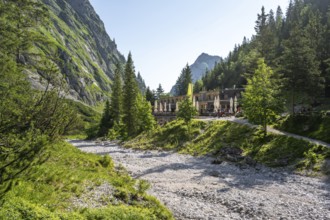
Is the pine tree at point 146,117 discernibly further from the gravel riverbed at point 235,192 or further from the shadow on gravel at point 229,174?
the gravel riverbed at point 235,192

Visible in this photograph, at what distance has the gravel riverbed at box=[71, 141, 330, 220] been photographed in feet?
54.5

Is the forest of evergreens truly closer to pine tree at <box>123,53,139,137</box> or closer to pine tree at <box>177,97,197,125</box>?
pine tree at <box>177,97,197,125</box>

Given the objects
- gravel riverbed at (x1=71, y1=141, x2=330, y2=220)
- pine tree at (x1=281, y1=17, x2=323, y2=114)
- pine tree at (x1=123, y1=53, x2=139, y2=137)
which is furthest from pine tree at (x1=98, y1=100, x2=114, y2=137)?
pine tree at (x1=281, y1=17, x2=323, y2=114)

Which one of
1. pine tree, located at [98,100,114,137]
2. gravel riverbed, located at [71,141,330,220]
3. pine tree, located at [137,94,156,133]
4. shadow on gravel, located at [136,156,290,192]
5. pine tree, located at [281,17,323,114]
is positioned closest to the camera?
gravel riverbed, located at [71,141,330,220]

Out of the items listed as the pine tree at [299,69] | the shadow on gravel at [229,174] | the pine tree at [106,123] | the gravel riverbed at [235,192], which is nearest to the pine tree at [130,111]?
→ the pine tree at [106,123]

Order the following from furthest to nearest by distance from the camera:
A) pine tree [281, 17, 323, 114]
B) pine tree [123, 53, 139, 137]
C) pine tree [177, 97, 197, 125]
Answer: pine tree [123, 53, 139, 137] → pine tree [177, 97, 197, 125] → pine tree [281, 17, 323, 114]

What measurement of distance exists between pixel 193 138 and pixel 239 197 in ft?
91.5

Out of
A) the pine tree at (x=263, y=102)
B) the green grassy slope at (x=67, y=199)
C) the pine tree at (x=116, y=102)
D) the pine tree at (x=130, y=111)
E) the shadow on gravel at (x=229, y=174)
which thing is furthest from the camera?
the pine tree at (x=116, y=102)

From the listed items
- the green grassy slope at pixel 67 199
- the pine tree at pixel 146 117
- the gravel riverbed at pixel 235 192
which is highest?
the pine tree at pixel 146 117

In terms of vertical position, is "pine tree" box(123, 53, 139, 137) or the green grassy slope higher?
"pine tree" box(123, 53, 139, 137)

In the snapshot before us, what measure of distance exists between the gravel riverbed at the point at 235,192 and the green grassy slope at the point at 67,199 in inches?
118

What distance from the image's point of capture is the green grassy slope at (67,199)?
8.75m

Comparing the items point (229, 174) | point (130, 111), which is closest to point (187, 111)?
point (229, 174)

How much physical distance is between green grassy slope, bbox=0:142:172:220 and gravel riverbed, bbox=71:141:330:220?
118 inches
